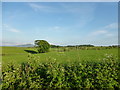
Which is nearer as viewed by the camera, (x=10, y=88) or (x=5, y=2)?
(x=10, y=88)

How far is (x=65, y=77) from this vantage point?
236 cm

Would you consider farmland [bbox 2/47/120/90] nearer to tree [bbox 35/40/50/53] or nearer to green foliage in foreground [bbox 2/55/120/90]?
green foliage in foreground [bbox 2/55/120/90]

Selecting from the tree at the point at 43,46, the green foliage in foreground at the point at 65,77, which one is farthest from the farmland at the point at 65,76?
the tree at the point at 43,46

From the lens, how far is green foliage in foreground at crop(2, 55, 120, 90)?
2.26 metres

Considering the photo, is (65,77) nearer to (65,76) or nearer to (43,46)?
(65,76)

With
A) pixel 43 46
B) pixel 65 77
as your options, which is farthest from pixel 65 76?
pixel 43 46

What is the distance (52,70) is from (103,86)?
1251mm

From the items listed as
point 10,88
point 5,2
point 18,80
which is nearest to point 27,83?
point 18,80

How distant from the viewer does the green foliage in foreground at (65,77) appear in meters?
2.26

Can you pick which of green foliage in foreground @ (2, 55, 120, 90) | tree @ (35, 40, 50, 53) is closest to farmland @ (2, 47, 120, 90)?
green foliage in foreground @ (2, 55, 120, 90)

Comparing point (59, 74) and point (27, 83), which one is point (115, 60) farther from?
point (27, 83)

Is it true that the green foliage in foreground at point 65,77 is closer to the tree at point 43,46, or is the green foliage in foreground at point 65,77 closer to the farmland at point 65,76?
the farmland at point 65,76

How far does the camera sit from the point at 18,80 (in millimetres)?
2496

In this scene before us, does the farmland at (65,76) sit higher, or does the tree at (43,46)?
the tree at (43,46)
